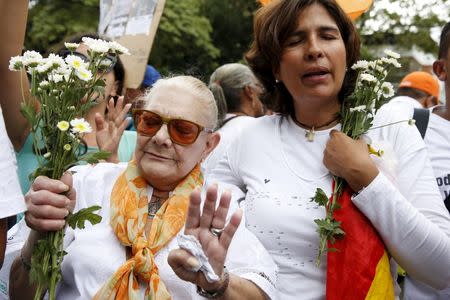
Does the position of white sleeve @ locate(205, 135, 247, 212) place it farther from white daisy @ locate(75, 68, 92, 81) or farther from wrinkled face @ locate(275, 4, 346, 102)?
white daisy @ locate(75, 68, 92, 81)

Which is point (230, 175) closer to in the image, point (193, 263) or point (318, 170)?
point (318, 170)

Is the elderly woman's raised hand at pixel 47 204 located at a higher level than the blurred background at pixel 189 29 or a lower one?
higher

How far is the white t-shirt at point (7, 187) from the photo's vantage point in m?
2.07

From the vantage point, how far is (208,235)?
2125mm

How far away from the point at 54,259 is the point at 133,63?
90.5 inches

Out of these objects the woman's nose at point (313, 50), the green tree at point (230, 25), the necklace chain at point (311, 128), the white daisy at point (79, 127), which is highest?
the woman's nose at point (313, 50)

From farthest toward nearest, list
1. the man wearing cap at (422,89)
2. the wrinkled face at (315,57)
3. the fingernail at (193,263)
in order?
the man wearing cap at (422,89), the wrinkled face at (315,57), the fingernail at (193,263)

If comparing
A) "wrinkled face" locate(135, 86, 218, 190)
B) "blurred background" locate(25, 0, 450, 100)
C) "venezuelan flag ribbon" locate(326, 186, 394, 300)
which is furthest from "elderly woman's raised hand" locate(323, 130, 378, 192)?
"blurred background" locate(25, 0, 450, 100)

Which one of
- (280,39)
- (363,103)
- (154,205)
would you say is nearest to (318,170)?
(363,103)

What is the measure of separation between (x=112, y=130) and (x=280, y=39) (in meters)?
1.09

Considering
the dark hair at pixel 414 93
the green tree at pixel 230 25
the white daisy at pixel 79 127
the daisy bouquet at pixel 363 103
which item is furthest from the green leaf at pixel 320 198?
the green tree at pixel 230 25

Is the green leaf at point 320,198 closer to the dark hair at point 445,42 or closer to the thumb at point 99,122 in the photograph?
the thumb at point 99,122

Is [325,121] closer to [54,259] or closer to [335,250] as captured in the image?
[335,250]

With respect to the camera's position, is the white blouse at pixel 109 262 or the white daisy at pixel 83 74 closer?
the white daisy at pixel 83 74
